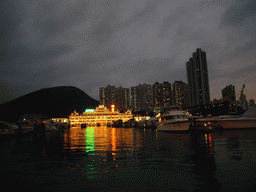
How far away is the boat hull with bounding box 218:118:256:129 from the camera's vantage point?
1501 inches

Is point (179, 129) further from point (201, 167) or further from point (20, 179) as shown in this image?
point (20, 179)

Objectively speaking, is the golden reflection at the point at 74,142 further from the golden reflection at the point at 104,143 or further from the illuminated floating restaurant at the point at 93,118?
the illuminated floating restaurant at the point at 93,118

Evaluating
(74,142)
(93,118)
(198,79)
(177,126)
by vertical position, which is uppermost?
(198,79)

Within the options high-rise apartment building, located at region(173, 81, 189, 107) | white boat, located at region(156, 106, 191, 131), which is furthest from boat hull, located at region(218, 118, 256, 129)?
high-rise apartment building, located at region(173, 81, 189, 107)

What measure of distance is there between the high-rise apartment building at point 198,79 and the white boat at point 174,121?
127541 mm

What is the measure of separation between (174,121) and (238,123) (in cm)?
1493

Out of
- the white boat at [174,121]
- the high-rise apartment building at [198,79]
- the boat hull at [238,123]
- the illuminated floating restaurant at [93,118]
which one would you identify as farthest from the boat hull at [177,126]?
the illuminated floating restaurant at [93,118]

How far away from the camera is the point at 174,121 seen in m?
34.2

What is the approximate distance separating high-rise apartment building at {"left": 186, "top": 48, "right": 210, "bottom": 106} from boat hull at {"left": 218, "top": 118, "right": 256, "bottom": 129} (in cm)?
12277

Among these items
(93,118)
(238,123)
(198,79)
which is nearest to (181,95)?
(198,79)

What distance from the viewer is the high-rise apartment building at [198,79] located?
154875 millimetres

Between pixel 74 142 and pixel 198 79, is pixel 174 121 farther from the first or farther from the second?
pixel 198 79

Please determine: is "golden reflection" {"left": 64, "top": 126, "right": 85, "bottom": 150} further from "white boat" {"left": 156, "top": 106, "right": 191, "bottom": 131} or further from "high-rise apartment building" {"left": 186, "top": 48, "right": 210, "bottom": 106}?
"high-rise apartment building" {"left": 186, "top": 48, "right": 210, "bottom": 106}

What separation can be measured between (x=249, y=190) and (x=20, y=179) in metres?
8.56
